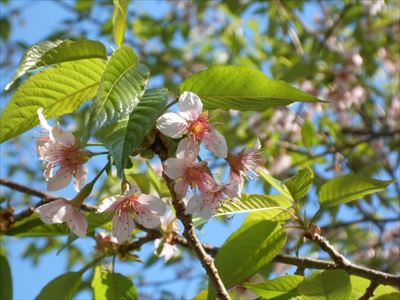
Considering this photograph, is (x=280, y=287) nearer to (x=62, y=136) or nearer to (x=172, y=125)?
(x=172, y=125)

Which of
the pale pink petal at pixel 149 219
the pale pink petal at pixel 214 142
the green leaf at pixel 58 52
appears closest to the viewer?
the green leaf at pixel 58 52

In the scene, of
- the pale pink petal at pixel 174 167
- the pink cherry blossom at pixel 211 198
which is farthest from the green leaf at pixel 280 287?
the pale pink petal at pixel 174 167

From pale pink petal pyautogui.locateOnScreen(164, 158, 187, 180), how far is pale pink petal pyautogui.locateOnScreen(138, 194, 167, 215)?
0.15 metres

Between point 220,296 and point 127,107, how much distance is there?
16.5 inches

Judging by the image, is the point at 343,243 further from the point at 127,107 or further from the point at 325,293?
the point at 127,107

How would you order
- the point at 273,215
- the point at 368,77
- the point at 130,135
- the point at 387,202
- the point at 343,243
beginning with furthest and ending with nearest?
1. the point at 368,77
2. the point at 343,243
3. the point at 387,202
4. the point at 273,215
5. the point at 130,135

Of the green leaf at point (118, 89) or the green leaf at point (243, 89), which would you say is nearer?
the green leaf at point (118, 89)

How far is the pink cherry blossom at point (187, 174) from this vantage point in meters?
1.17

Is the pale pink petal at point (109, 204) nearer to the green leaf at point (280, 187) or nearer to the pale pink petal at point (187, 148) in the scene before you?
the pale pink petal at point (187, 148)

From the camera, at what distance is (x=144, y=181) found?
1.48 meters

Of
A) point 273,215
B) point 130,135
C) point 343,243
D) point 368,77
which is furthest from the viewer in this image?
point 368,77

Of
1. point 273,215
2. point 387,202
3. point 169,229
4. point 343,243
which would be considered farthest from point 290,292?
point 343,243

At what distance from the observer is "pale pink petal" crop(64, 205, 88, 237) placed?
4.26ft

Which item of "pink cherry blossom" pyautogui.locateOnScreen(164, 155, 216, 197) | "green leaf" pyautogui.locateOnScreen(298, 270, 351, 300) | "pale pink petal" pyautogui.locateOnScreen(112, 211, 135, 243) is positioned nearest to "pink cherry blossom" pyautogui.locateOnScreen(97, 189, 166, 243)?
"pale pink petal" pyautogui.locateOnScreen(112, 211, 135, 243)
